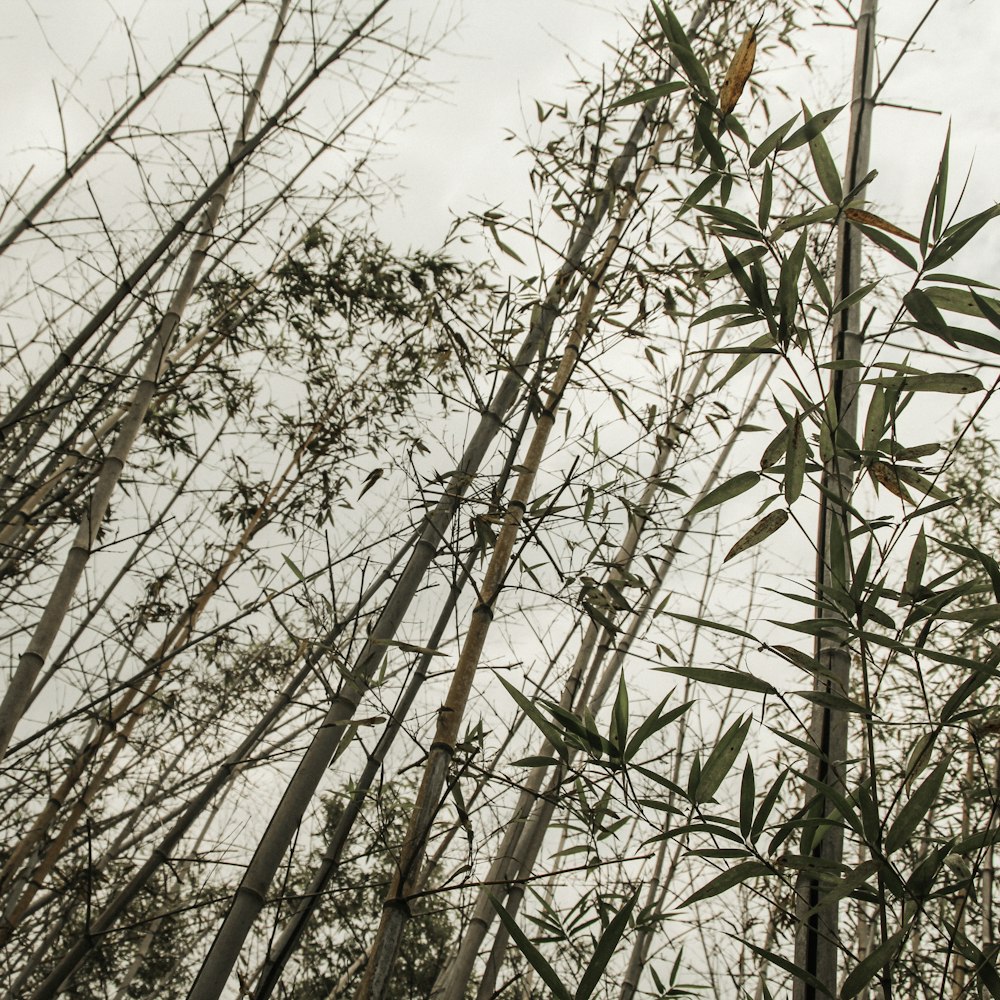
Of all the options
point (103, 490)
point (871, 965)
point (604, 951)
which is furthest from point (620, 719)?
point (103, 490)

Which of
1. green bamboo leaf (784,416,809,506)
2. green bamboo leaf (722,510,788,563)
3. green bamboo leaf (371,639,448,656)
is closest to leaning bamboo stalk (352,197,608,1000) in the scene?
green bamboo leaf (371,639,448,656)

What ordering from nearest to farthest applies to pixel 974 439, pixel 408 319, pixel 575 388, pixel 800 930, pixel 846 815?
pixel 846 815
pixel 800 930
pixel 575 388
pixel 408 319
pixel 974 439

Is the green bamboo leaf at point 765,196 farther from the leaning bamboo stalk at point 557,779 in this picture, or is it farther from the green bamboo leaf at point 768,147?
the leaning bamboo stalk at point 557,779

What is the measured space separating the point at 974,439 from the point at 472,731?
399 cm

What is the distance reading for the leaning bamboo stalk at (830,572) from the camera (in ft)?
3.41

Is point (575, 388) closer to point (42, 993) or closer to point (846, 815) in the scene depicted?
point (846, 815)

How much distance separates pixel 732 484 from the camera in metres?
1.22

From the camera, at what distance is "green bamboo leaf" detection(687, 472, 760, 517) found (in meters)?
1.20

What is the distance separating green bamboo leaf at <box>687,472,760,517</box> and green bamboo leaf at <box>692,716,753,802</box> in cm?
31

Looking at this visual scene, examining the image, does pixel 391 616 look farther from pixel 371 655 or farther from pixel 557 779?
pixel 557 779

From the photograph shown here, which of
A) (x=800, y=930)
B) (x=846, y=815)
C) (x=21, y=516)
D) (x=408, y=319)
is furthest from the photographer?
(x=408, y=319)

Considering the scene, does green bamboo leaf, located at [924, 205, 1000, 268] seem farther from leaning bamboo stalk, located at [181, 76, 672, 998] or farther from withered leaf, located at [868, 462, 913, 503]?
leaning bamboo stalk, located at [181, 76, 672, 998]

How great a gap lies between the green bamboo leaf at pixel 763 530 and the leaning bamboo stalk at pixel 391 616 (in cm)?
62

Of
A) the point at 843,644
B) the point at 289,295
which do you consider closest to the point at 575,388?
the point at 843,644
